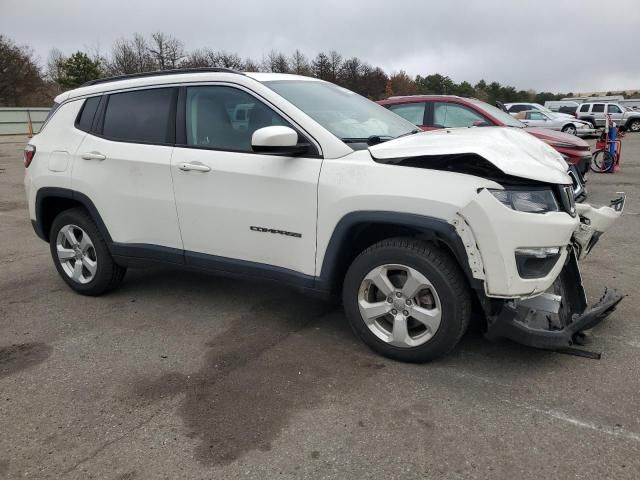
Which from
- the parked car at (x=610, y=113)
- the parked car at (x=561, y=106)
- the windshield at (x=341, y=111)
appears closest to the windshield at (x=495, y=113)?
the windshield at (x=341, y=111)

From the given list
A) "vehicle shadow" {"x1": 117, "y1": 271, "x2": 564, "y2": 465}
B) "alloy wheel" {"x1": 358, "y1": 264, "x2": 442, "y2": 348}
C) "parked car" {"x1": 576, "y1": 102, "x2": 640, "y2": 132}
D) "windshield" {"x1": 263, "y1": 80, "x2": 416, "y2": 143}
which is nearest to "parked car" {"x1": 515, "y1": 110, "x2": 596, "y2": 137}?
"parked car" {"x1": 576, "y1": 102, "x2": 640, "y2": 132}

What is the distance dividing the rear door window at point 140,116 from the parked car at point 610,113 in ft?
104

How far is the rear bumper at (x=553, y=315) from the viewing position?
3.07 metres

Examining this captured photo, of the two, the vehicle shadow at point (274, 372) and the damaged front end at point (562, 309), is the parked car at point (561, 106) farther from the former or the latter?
the vehicle shadow at point (274, 372)

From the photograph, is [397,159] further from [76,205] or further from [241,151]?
[76,205]

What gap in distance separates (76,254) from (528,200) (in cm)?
373

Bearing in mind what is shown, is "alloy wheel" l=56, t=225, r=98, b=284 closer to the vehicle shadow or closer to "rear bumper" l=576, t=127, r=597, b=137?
the vehicle shadow

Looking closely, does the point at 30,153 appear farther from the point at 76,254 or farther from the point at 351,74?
the point at 351,74

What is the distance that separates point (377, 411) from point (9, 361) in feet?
8.16

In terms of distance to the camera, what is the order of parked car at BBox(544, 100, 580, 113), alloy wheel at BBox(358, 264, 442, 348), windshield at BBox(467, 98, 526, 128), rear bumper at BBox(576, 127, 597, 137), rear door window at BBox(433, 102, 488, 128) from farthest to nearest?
1. parked car at BBox(544, 100, 580, 113)
2. rear bumper at BBox(576, 127, 597, 137)
3. windshield at BBox(467, 98, 526, 128)
4. rear door window at BBox(433, 102, 488, 128)
5. alloy wheel at BBox(358, 264, 442, 348)

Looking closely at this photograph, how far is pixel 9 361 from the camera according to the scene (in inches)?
144

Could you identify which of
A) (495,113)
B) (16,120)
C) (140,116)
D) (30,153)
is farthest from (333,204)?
(16,120)

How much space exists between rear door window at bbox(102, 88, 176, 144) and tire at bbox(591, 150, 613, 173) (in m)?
11.9

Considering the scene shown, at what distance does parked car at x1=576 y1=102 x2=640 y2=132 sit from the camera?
31156 mm
